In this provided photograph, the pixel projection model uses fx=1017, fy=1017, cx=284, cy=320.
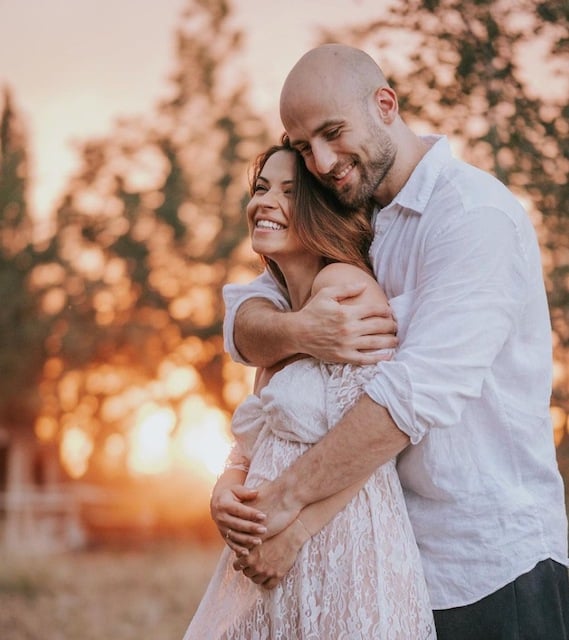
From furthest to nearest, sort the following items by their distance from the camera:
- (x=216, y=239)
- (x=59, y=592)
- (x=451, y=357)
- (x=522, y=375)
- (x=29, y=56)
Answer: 1. (x=216, y=239)
2. (x=29, y=56)
3. (x=59, y=592)
4. (x=522, y=375)
5. (x=451, y=357)

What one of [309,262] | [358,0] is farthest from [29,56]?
[309,262]

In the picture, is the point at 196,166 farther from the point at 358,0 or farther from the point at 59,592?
the point at 358,0

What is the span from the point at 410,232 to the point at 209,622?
1226 mm

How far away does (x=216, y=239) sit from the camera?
822 inches

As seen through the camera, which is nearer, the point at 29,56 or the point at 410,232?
the point at 410,232

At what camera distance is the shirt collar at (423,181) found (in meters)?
2.72

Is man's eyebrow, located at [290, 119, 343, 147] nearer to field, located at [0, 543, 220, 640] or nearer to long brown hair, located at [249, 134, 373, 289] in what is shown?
long brown hair, located at [249, 134, 373, 289]

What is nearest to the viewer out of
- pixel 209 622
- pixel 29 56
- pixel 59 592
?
pixel 209 622

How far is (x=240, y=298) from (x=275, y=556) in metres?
0.89

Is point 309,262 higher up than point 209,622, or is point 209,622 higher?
point 309,262

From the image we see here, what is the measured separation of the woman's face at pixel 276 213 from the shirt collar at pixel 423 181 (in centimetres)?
33

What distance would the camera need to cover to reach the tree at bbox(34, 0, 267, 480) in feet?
68.7

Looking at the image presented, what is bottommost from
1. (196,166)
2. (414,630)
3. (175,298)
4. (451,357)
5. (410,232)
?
(414,630)

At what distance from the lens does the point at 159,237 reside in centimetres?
2127
